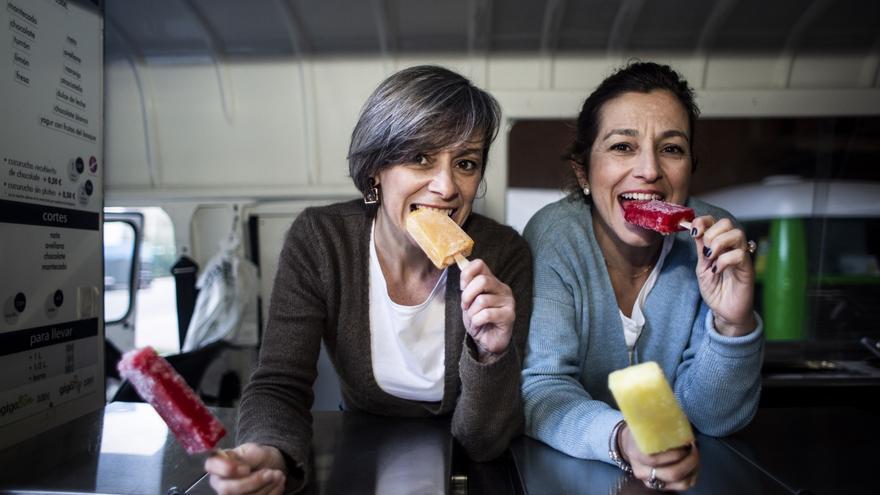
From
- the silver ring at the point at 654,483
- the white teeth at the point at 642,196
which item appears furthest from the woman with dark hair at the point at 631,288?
the silver ring at the point at 654,483

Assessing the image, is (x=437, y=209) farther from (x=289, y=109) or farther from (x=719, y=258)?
(x=289, y=109)

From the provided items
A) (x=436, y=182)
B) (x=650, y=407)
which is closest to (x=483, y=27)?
(x=436, y=182)

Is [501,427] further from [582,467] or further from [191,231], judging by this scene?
[191,231]

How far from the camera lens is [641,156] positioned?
61.4 inches

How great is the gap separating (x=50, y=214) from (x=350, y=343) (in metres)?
0.89

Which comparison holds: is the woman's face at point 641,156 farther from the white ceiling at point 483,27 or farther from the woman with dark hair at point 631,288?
the white ceiling at point 483,27

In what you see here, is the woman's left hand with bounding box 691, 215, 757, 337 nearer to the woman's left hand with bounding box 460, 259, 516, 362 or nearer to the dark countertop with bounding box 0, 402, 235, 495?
the woman's left hand with bounding box 460, 259, 516, 362

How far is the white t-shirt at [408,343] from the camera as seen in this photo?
1.59 m

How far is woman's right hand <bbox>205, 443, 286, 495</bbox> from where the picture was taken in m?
0.95

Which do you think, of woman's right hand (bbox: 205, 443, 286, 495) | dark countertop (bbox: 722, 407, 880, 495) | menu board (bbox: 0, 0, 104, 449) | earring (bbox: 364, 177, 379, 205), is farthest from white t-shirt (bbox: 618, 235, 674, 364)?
menu board (bbox: 0, 0, 104, 449)

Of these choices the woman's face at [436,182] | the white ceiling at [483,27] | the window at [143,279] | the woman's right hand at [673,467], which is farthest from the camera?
the window at [143,279]

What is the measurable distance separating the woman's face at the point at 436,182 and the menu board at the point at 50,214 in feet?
3.01

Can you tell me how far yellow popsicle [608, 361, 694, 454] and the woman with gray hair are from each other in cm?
35

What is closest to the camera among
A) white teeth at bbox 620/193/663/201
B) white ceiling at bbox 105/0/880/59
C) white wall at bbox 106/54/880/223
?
white teeth at bbox 620/193/663/201
